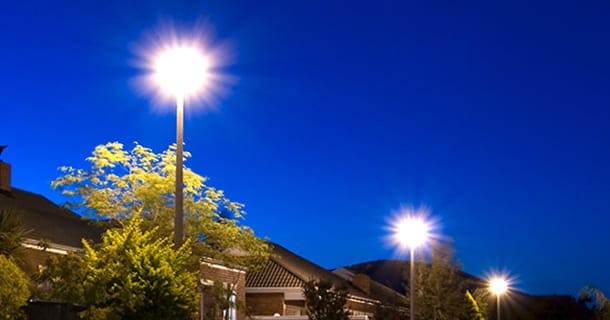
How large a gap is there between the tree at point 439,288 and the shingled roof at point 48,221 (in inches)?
1008

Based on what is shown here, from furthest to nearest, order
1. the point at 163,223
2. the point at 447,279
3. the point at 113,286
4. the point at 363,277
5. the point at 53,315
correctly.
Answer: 1. the point at 363,277
2. the point at 447,279
3. the point at 163,223
4. the point at 113,286
5. the point at 53,315

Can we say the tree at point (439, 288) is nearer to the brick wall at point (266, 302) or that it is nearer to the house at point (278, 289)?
the house at point (278, 289)

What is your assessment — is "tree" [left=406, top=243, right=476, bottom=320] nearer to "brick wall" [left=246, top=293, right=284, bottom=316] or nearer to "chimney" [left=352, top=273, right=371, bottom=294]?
"chimney" [left=352, top=273, right=371, bottom=294]

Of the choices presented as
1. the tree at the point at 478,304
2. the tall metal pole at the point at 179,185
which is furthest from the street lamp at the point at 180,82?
the tree at the point at 478,304

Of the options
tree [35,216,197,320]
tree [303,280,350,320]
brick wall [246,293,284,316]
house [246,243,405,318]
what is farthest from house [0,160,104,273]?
brick wall [246,293,284,316]

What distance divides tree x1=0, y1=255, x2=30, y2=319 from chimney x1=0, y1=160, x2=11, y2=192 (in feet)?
35.7

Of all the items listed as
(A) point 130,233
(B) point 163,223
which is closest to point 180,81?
(A) point 130,233

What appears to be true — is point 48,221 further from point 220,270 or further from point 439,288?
point 439,288

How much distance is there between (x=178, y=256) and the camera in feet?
69.2

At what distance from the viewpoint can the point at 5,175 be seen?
3238 cm

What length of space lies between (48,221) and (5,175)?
564 centimetres

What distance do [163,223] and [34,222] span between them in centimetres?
489

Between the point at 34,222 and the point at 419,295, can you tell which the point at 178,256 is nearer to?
the point at 34,222

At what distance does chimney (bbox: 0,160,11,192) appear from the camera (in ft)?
104
